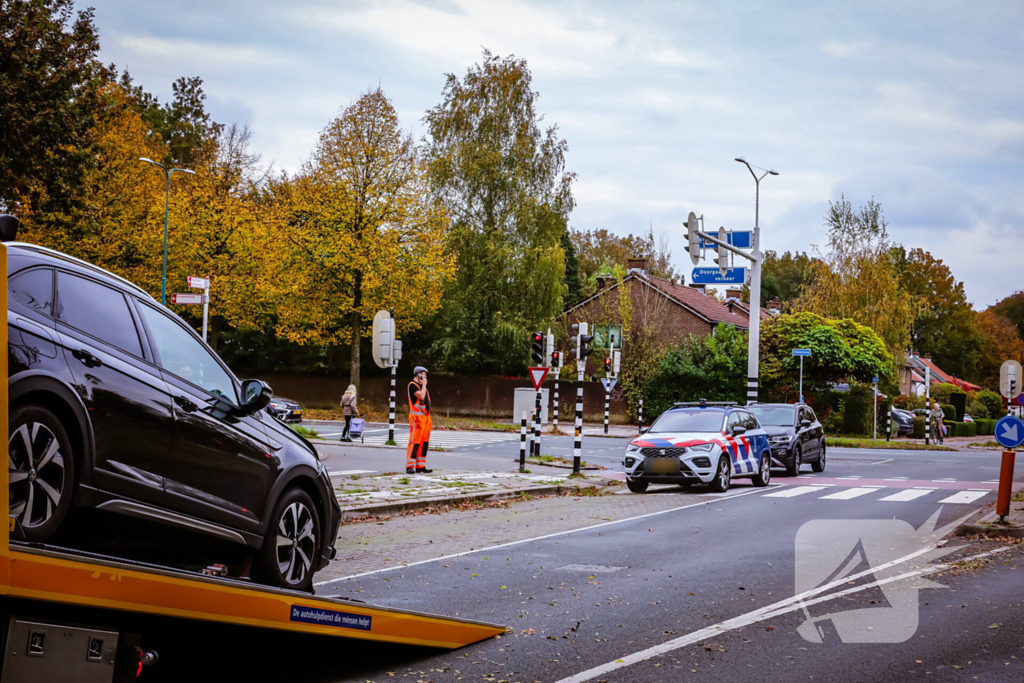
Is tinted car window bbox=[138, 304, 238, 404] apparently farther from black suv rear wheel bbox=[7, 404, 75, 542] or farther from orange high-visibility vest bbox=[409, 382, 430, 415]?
orange high-visibility vest bbox=[409, 382, 430, 415]

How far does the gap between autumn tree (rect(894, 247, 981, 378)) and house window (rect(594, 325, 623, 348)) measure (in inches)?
1988

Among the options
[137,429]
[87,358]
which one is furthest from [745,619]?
[87,358]

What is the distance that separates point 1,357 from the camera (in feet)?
11.7

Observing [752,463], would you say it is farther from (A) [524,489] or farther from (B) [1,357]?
(B) [1,357]

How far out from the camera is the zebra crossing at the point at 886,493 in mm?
16953

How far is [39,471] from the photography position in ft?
13.8

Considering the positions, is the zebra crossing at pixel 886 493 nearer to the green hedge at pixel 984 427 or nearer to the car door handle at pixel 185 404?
the car door handle at pixel 185 404

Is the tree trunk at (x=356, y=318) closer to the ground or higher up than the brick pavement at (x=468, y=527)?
higher up

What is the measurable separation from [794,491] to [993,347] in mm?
81031

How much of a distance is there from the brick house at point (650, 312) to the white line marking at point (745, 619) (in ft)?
119

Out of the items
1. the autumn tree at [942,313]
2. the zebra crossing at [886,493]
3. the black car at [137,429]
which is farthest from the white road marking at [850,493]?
the autumn tree at [942,313]

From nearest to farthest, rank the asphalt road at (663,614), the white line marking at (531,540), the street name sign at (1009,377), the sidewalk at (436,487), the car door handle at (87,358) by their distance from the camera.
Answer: the car door handle at (87,358), the asphalt road at (663,614), the white line marking at (531,540), the sidewalk at (436,487), the street name sign at (1009,377)

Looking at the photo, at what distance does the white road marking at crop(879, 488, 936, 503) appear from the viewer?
16.7 m

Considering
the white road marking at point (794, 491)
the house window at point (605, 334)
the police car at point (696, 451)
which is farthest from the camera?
the house window at point (605, 334)
